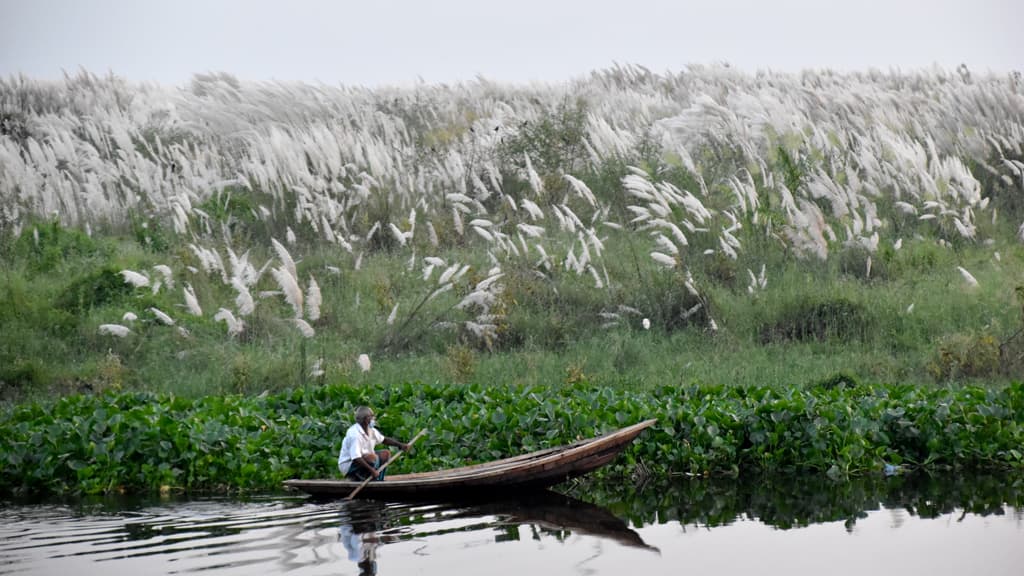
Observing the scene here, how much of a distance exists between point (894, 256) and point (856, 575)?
11250mm

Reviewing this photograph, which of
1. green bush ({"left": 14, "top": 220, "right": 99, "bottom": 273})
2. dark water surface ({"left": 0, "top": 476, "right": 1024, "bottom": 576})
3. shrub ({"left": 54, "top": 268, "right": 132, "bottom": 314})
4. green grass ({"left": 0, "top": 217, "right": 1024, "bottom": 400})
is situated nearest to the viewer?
dark water surface ({"left": 0, "top": 476, "right": 1024, "bottom": 576})

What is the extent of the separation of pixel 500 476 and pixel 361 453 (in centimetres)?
123

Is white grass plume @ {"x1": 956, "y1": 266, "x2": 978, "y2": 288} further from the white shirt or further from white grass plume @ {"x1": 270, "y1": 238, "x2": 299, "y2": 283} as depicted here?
the white shirt

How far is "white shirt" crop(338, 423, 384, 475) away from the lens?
10852 mm

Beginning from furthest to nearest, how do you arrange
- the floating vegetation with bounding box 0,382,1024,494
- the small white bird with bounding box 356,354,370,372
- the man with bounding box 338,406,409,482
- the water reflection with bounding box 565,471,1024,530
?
the small white bird with bounding box 356,354,370,372
the floating vegetation with bounding box 0,382,1024,494
the man with bounding box 338,406,409,482
the water reflection with bounding box 565,471,1024,530

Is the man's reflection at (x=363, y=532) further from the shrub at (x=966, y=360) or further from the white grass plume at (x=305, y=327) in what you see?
the shrub at (x=966, y=360)

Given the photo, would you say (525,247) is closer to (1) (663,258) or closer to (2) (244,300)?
(1) (663,258)

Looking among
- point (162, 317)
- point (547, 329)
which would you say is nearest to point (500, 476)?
point (547, 329)

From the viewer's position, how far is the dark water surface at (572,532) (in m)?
8.65

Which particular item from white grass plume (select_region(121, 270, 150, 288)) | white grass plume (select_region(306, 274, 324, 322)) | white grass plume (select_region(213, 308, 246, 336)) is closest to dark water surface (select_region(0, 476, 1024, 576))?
white grass plume (select_region(213, 308, 246, 336))

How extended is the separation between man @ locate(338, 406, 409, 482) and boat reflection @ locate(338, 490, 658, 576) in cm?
25

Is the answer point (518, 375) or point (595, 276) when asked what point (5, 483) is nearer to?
point (518, 375)

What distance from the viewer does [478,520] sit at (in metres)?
10.2

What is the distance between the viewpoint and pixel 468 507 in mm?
10656
